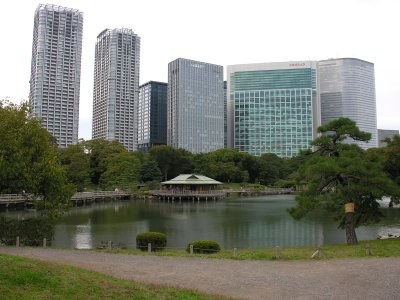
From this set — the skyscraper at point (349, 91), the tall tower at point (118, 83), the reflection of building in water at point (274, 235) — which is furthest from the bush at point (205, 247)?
the skyscraper at point (349, 91)

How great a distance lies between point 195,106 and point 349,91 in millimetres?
77207

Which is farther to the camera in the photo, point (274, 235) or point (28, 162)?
point (274, 235)

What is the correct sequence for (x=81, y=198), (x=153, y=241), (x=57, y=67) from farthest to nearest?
(x=57, y=67)
(x=81, y=198)
(x=153, y=241)

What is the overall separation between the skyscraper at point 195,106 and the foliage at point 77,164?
240 ft

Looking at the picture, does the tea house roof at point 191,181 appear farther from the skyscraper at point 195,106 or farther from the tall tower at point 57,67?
the skyscraper at point 195,106

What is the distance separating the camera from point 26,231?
2042 centimetres

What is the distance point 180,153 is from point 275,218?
187ft

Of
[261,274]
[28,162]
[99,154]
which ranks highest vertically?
[99,154]

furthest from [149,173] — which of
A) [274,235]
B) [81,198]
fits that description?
[274,235]

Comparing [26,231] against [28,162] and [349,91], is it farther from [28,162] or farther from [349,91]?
[349,91]

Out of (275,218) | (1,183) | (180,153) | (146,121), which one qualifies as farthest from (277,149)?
(1,183)

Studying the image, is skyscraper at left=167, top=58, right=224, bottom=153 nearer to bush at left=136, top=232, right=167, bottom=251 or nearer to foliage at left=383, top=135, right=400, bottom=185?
foliage at left=383, top=135, right=400, bottom=185

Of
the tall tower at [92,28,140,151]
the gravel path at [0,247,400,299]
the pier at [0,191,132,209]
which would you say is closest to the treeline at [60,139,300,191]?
the pier at [0,191,132,209]

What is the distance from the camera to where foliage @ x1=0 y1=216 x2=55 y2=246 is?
1991 centimetres
